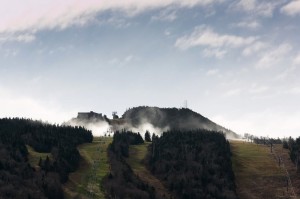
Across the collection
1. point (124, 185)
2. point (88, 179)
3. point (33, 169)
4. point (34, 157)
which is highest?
point (34, 157)

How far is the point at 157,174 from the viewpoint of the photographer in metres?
187

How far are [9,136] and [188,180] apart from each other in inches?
3185

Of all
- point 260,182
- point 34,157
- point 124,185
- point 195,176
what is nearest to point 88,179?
point 124,185

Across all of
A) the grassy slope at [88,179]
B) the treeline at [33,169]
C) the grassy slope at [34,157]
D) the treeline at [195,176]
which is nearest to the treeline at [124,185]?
the grassy slope at [88,179]

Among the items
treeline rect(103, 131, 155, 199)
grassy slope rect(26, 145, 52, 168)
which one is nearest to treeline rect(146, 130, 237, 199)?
treeline rect(103, 131, 155, 199)

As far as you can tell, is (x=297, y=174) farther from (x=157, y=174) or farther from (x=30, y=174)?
(x=30, y=174)

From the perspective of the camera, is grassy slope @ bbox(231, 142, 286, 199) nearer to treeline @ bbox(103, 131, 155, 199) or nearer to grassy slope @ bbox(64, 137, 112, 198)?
treeline @ bbox(103, 131, 155, 199)

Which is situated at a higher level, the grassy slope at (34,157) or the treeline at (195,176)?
the grassy slope at (34,157)

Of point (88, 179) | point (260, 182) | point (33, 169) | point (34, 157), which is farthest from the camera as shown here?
point (260, 182)

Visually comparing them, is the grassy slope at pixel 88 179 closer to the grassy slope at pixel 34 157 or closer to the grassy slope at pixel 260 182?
the grassy slope at pixel 34 157

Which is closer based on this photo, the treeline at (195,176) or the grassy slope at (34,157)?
the grassy slope at (34,157)

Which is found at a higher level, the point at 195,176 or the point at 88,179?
the point at 195,176

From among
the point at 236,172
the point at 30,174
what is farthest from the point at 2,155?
the point at 236,172

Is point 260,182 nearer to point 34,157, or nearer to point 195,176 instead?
point 195,176
